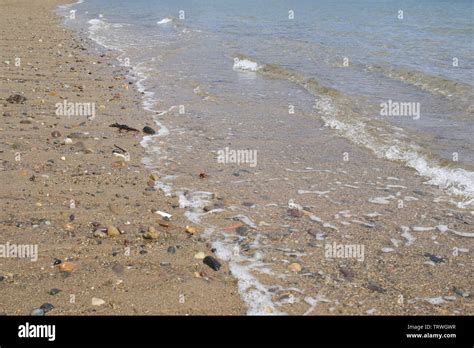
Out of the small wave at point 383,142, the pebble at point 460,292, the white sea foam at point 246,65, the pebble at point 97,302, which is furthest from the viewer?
the white sea foam at point 246,65

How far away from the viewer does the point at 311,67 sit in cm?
1602

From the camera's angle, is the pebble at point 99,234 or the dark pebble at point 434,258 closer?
the dark pebble at point 434,258

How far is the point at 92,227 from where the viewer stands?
17.9 ft

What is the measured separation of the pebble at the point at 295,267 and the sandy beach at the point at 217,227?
0.02 m

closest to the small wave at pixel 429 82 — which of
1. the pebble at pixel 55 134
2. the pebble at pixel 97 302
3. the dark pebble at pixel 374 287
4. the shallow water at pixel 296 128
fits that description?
the shallow water at pixel 296 128

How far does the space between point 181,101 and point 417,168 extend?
5.96m

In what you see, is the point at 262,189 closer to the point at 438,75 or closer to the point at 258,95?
the point at 258,95

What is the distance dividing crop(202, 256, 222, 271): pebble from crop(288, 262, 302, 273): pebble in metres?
0.69

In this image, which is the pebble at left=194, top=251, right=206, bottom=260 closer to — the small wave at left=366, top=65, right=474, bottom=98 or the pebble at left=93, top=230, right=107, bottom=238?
the pebble at left=93, top=230, right=107, bottom=238

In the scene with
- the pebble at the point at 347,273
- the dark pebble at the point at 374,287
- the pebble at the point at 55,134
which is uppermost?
the pebble at the point at 55,134

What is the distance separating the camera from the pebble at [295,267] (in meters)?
4.83

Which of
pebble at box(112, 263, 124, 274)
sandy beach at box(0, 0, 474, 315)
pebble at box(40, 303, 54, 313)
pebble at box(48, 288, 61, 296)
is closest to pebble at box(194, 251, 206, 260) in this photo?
sandy beach at box(0, 0, 474, 315)

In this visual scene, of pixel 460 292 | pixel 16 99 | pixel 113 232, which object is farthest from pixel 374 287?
pixel 16 99

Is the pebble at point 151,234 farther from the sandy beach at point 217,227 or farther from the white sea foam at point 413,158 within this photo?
the white sea foam at point 413,158
